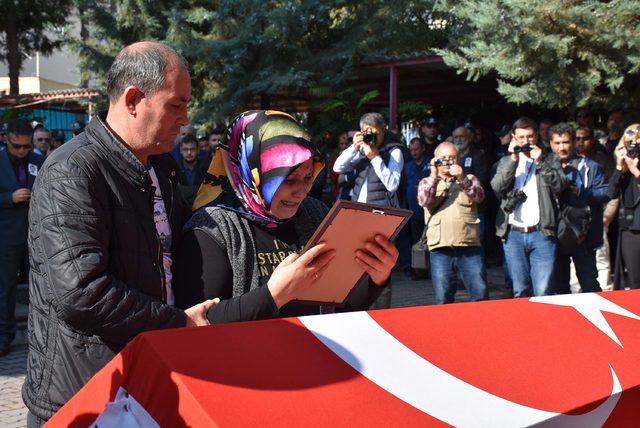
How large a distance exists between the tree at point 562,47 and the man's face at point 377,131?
73.1 inches

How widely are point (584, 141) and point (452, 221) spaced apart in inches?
114

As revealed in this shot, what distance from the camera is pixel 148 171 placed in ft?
7.82

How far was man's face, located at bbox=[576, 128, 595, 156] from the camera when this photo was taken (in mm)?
9023

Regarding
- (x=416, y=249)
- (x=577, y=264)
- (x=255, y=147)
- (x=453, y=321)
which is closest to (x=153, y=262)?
(x=255, y=147)

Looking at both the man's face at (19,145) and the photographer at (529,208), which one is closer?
the photographer at (529,208)

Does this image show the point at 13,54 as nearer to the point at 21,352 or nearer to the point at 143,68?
the point at 21,352

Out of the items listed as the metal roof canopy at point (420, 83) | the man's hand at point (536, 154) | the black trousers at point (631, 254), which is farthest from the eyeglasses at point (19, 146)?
the metal roof canopy at point (420, 83)

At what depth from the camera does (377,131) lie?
8.49m

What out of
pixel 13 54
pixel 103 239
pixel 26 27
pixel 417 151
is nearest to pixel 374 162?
pixel 417 151

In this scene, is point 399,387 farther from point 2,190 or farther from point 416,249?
point 2,190

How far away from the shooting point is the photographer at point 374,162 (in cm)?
844

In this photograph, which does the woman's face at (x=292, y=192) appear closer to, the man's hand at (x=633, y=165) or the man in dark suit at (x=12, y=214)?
the man in dark suit at (x=12, y=214)

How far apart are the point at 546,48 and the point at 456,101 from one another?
8.20 metres

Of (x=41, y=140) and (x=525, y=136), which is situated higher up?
(x=525, y=136)
